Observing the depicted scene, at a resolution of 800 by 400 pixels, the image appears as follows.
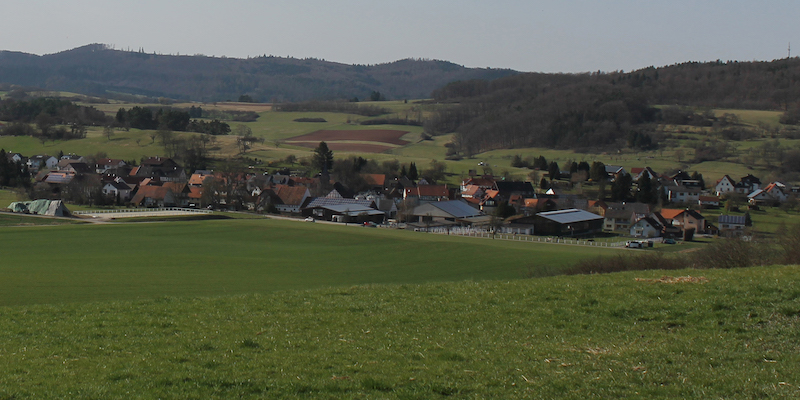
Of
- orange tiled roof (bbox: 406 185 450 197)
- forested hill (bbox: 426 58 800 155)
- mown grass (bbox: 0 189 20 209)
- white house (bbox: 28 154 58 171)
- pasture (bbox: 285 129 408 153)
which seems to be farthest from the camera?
forested hill (bbox: 426 58 800 155)

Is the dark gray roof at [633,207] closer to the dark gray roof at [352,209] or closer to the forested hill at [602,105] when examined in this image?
the dark gray roof at [352,209]

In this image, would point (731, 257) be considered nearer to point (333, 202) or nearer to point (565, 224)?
point (565, 224)

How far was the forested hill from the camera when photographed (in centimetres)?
14938

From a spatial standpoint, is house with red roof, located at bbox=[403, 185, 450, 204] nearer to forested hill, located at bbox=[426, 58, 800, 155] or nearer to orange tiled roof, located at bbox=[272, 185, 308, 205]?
orange tiled roof, located at bbox=[272, 185, 308, 205]

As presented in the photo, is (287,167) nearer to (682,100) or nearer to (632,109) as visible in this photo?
(632,109)

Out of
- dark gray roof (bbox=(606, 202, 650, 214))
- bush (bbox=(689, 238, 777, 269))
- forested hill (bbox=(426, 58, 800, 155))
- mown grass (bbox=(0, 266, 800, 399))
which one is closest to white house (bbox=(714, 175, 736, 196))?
dark gray roof (bbox=(606, 202, 650, 214))

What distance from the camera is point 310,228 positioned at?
5456 centimetres

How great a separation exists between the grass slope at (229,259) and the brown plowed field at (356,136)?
9419 cm

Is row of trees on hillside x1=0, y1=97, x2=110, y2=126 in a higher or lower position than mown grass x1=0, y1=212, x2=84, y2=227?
higher

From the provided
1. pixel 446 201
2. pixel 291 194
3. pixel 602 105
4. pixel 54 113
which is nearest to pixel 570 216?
pixel 446 201

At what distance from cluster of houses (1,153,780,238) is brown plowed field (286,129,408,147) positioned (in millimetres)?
49086

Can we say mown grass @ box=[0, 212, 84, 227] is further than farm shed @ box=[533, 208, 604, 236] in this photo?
No

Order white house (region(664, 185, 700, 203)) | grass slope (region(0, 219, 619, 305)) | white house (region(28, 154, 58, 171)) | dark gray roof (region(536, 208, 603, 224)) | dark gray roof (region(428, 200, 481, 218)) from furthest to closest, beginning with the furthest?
white house (region(28, 154, 58, 171)) < white house (region(664, 185, 700, 203)) < dark gray roof (region(428, 200, 481, 218)) < dark gray roof (region(536, 208, 603, 224)) < grass slope (region(0, 219, 619, 305))

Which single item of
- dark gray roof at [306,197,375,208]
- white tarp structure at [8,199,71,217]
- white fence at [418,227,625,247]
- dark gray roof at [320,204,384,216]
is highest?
white tarp structure at [8,199,71,217]
